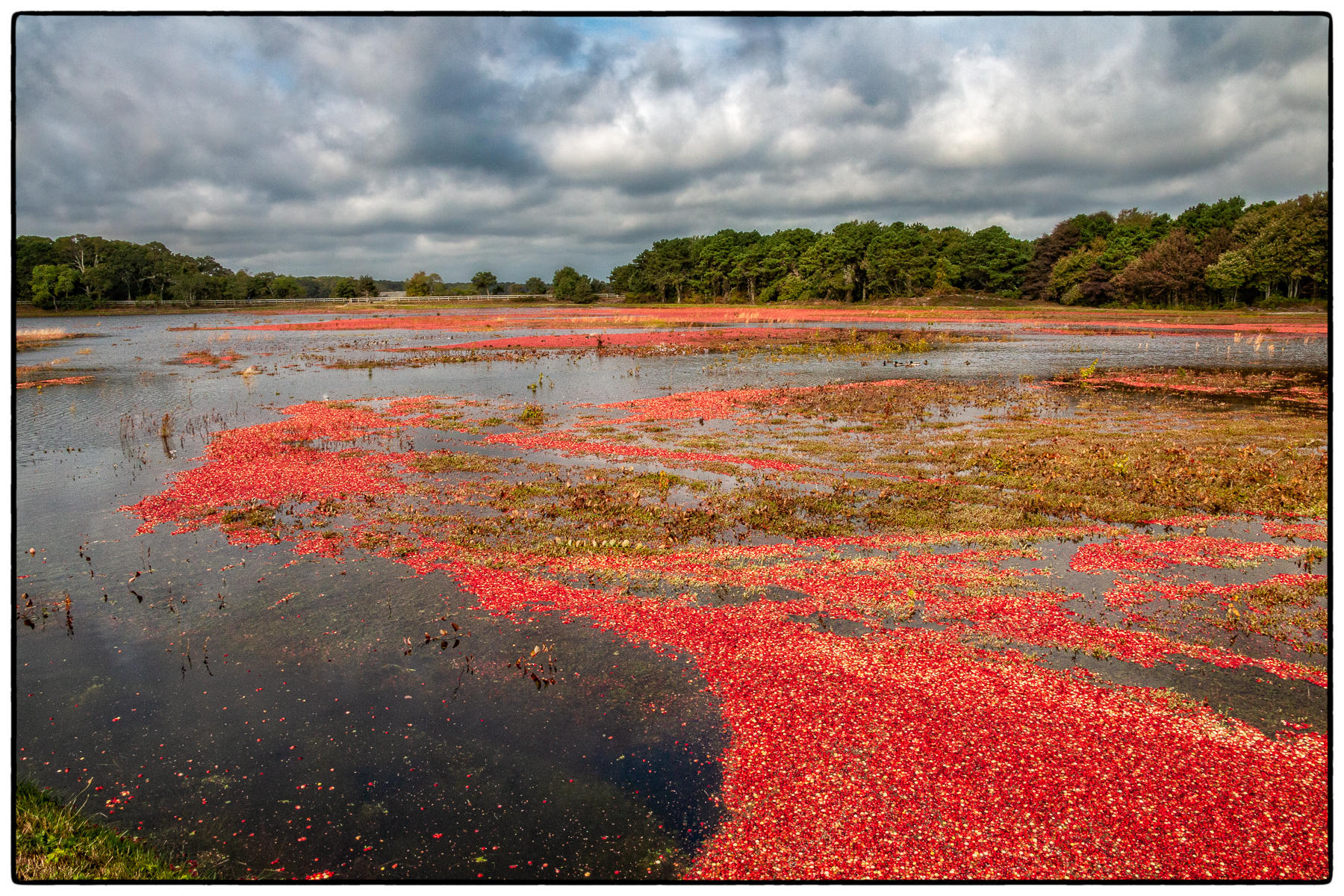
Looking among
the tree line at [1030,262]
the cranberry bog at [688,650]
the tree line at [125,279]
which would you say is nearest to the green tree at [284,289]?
the tree line at [125,279]

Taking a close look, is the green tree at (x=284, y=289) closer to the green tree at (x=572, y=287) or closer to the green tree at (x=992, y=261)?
the green tree at (x=572, y=287)

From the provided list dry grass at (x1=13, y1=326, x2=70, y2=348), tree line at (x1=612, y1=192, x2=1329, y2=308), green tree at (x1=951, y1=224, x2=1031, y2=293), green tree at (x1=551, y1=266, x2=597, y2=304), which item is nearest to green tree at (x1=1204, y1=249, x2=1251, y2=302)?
tree line at (x1=612, y1=192, x2=1329, y2=308)

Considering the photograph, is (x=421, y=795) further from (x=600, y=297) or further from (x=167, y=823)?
(x=600, y=297)

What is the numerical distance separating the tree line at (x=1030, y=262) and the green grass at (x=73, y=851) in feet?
337

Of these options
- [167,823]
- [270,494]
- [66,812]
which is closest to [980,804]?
[167,823]

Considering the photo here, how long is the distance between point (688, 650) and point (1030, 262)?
156791 millimetres

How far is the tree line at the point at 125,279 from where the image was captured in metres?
133

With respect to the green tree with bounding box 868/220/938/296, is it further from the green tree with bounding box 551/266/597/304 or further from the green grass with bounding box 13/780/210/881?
the green grass with bounding box 13/780/210/881

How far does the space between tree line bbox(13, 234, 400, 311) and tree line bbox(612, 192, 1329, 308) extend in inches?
3659

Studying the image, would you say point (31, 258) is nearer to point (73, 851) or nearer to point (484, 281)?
point (484, 281)

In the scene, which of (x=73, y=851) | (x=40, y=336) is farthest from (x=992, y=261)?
(x=73, y=851)

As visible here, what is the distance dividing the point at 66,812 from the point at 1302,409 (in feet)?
122

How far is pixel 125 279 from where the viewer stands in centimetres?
15788

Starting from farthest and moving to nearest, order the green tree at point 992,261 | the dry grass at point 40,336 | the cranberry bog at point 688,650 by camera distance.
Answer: the green tree at point 992,261, the dry grass at point 40,336, the cranberry bog at point 688,650
